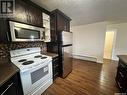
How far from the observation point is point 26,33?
156 cm

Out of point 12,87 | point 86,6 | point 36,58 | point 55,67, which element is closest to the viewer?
point 12,87

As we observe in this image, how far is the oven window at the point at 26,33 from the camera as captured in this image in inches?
54.9

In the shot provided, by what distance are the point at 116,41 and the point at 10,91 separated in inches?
203

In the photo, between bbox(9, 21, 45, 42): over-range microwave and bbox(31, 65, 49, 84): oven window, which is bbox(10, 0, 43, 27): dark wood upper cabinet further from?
bbox(31, 65, 49, 84): oven window

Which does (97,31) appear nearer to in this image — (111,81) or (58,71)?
(111,81)

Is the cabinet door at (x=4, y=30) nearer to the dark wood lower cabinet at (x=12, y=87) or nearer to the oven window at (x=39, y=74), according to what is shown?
the dark wood lower cabinet at (x=12, y=87)

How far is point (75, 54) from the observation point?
15.7ft

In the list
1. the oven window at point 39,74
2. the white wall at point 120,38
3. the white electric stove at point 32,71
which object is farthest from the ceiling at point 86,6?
the white wall at point 120,38

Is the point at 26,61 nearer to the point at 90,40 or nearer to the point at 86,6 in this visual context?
the point at 86,6

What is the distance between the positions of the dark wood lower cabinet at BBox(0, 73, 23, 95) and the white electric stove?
0.24 ft

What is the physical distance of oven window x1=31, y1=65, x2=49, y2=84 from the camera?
4.87 ft

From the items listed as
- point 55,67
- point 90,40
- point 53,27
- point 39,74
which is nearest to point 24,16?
point 53,27

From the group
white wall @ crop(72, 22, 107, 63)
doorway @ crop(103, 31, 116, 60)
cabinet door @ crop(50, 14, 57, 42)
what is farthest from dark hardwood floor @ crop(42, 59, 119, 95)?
doorway @ crop(103, 31, 116, 60)

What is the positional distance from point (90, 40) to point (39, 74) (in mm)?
3427
